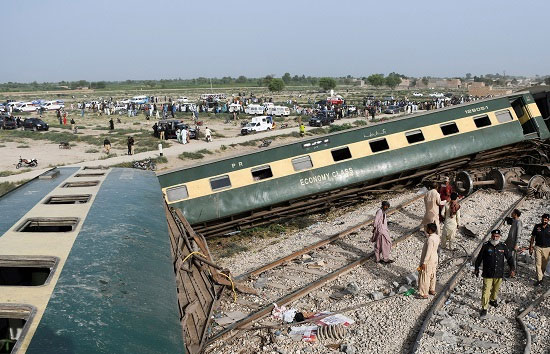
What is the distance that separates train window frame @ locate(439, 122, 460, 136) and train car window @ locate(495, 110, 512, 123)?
6.15ft

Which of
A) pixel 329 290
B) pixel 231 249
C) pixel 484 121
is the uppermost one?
pixel 484 121

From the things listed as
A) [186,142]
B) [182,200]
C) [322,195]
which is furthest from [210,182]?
[186,142]

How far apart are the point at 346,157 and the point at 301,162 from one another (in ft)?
5.74

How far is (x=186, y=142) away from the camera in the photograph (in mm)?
39531

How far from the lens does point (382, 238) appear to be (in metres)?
11.1

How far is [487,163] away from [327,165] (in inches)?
286

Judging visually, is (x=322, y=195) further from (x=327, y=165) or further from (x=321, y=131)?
(x=321, y=131)

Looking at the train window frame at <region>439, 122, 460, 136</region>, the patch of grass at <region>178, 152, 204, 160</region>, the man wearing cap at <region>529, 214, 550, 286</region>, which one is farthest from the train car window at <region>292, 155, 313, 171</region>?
the patch of grass at <region>178, 152, 204, 160</region>

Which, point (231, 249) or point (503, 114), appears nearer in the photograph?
point (231, 249)

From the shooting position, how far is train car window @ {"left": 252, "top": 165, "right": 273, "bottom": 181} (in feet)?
51.7

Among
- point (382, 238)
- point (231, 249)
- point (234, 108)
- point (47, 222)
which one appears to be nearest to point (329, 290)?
point (382, 238)

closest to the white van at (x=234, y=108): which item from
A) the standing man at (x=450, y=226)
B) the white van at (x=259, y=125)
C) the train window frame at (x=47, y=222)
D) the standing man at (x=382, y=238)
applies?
the white van at (x=259, y=125)

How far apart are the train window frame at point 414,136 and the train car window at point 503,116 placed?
3.40m

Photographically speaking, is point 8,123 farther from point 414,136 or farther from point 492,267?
point 492,267
